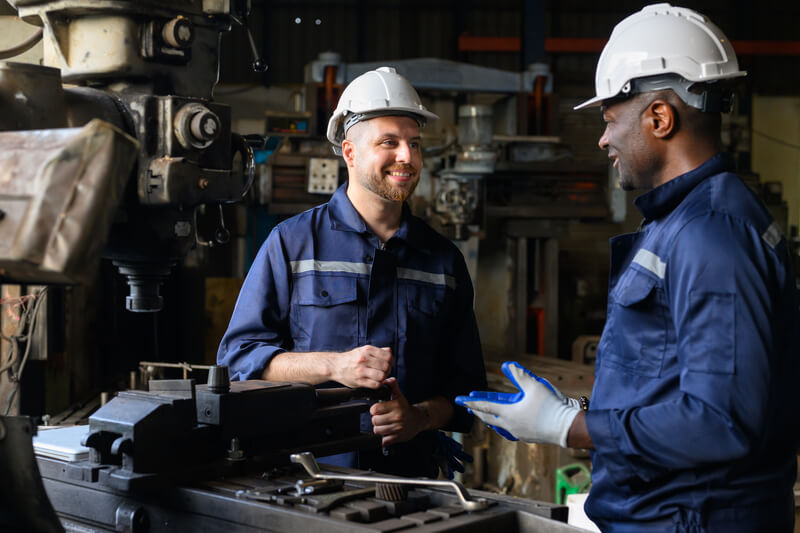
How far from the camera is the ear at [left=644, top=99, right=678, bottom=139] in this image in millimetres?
1335

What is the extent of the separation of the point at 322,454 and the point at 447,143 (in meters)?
3.63

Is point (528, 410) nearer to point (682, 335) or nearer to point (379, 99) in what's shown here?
point (682, 335)

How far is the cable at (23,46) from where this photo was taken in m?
1.79

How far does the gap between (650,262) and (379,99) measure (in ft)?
2.98

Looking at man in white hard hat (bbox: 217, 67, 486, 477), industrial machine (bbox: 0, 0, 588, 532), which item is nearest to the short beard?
man in white hard hat (bbox: 217, 67, 486, 477)

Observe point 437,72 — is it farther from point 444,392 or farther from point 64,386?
point 444,392

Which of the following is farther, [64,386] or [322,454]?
[64,386]

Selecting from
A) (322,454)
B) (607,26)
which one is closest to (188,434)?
(322,454)

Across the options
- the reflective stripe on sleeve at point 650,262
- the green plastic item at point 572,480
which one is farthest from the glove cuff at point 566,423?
the green plastic item at point 572,480

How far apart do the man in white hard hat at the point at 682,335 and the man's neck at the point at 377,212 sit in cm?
67

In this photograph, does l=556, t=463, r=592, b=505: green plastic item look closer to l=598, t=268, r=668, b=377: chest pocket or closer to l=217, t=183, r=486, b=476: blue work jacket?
l=217, t=183, r=486, b=476: blue work jacket

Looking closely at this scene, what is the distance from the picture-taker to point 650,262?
4.24 feet

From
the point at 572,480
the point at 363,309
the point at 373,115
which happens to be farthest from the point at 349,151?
the point at 572,480

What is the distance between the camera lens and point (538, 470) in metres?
3.96
